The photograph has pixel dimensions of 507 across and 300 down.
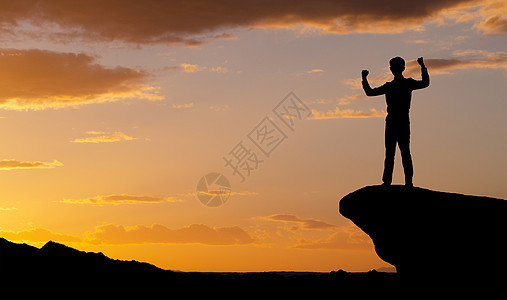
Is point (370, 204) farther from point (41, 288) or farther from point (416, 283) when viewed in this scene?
point (41, 288)

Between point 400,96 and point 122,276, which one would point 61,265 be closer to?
point 122,276

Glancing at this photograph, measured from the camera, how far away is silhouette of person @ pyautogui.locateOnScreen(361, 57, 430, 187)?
16.5 metres

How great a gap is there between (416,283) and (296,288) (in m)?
4.18

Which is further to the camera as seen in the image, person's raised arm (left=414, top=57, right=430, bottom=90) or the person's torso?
the person's torso

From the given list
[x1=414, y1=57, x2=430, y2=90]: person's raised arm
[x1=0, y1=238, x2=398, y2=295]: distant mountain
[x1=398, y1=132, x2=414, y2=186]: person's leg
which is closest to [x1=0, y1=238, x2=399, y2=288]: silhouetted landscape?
[x1=0, y1=238, x2=398, y2=295]: distant mountain

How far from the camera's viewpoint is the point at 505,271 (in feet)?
49.4

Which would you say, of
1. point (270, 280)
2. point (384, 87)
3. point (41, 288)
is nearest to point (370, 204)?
point (384, 87)

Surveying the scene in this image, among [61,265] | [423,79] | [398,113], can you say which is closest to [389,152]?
[398,113]

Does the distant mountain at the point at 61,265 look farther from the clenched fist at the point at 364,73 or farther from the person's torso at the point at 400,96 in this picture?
the person's torso at the point at 400,96

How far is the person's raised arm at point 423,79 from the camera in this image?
16.3m

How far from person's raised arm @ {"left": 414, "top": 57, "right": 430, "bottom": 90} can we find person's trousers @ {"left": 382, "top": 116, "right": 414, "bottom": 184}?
3.20ft

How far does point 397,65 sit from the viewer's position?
1655 cm

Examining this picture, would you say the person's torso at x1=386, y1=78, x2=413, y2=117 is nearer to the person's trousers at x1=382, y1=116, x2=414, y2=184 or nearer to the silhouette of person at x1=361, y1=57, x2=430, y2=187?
the silhouette of person at x1=361, y1=57, x2=430, y2=187

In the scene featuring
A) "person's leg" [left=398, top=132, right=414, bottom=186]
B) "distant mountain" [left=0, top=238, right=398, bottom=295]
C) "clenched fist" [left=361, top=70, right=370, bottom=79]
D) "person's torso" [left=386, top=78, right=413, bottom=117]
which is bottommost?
"distant mountain" [left=0, top=238, right=398, bottom=295]
